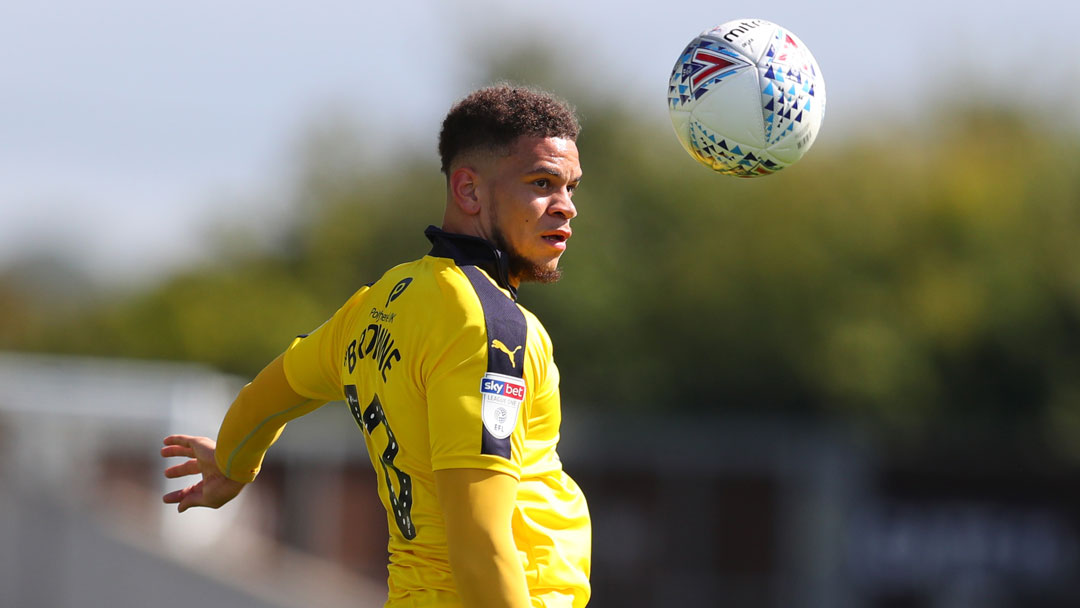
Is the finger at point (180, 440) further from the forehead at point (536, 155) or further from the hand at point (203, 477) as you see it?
the forehead at point (536, 155)

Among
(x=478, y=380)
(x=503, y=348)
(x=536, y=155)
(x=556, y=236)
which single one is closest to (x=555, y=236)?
(x=556, y=236)

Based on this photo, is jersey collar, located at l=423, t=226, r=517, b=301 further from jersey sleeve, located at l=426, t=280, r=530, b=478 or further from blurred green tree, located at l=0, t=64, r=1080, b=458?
blurred green tree, located at l=0, t=64, r=1080, b=458

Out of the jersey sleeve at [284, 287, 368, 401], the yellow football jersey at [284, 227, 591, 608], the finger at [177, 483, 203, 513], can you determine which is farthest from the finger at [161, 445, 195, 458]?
the yellow football jersey at [284, 227, 591, 608]

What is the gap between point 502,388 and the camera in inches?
152

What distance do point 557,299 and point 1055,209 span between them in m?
10.6

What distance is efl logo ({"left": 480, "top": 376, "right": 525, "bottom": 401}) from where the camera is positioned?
384cm

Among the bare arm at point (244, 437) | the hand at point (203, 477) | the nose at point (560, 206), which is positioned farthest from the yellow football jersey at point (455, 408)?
the hand at point (203, 477)

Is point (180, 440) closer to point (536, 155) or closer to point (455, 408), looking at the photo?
point (455, 408)

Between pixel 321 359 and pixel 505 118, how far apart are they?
108cm

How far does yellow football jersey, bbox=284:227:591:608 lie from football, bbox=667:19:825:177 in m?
1.11

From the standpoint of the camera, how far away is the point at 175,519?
19.0 m

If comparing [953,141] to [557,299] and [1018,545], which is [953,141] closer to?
[557,299]

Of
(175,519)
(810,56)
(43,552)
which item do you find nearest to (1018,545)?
(175,519)

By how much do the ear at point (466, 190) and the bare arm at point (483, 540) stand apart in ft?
3.09
